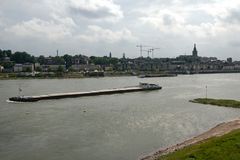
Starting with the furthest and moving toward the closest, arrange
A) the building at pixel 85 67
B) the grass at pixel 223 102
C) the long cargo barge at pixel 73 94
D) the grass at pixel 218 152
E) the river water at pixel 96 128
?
the building at pixel 85 67 → the long cargo barge at pixel 73 94 → the grass at pixel 223 102 → the river water at pixel 96 128 → the grass at pixel 218 152

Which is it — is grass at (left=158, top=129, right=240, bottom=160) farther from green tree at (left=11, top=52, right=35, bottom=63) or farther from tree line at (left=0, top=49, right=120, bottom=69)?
green tree at (left=11, top=52, right=35, bottom=63)

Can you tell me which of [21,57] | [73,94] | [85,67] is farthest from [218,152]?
[85,67]

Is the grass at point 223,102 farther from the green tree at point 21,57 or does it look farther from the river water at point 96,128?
the green tree at point 21,57

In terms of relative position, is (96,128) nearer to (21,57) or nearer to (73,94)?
(73,94)

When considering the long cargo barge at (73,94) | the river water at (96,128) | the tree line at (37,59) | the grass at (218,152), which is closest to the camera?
the grass at (218,152)

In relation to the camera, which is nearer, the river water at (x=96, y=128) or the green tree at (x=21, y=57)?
the river water at (x=96, y=128)

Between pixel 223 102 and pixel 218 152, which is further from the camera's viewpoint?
pixel 223 102

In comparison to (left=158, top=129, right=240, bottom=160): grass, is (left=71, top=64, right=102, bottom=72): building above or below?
above

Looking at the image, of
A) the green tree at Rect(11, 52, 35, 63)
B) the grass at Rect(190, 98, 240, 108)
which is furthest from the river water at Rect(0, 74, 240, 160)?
the green tree at Rect(11, 52, 35, 63)

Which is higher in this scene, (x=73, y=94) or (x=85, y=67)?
(x=85, y=67)

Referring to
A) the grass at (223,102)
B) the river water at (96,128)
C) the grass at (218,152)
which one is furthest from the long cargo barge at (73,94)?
the grass at (218,152)

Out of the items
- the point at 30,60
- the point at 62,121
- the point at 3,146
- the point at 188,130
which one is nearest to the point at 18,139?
the point at 3,146

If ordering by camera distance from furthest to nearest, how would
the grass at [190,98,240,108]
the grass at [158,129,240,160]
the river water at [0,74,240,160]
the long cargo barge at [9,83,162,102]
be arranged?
1. the long cargo barge at [9,83,162,102]
2. the grass at [190,98,240,108]
3. the river water at [0,74,240,160]
4. the grass at [158,129,240,160]

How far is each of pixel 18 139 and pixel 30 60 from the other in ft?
495
